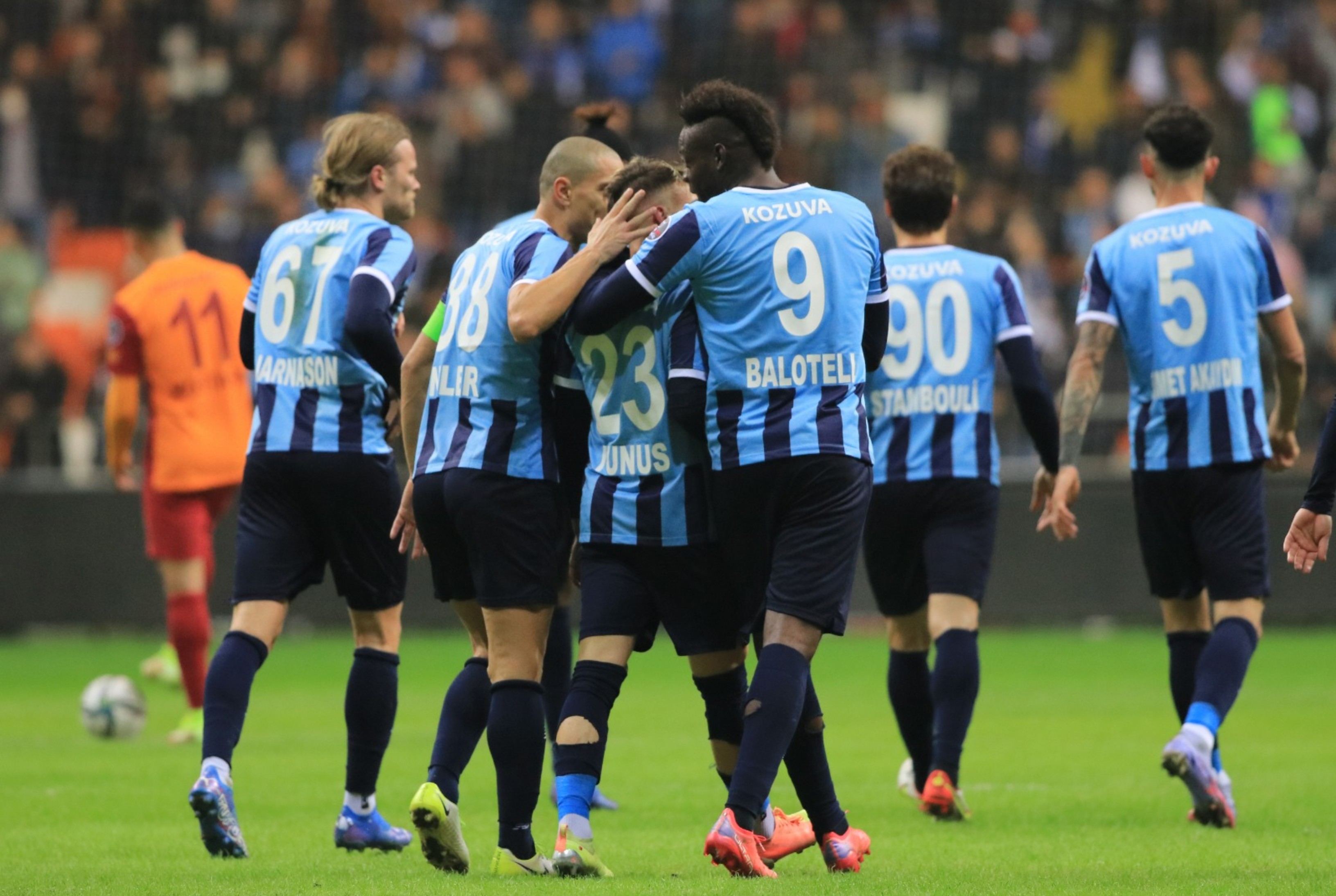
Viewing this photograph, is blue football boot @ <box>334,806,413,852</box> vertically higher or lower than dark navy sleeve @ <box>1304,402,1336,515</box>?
lower

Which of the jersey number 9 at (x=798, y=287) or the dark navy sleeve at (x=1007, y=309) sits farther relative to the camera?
the dark navy sleeve at (x=1007, y=309)

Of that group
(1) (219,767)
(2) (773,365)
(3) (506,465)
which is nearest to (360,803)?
(1) (219,767)

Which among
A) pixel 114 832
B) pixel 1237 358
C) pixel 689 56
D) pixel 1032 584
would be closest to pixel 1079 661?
pixel 1032 584

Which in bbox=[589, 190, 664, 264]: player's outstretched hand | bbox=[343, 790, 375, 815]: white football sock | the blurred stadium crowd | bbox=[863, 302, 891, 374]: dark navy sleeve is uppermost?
the blurred stadium crowd

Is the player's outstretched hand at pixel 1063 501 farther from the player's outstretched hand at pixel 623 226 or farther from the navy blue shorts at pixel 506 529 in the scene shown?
the player's outstretched hand at pixel 623 226

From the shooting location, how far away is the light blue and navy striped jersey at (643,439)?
5.40 m

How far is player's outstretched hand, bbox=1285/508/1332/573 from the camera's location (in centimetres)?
511

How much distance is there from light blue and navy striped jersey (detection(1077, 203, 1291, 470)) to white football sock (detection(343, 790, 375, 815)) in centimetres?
301

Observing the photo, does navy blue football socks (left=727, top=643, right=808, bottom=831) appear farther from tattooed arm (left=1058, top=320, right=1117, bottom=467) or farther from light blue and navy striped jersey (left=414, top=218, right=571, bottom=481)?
tattooed arm (left=1058, top=320, right=1117, bottom=467)

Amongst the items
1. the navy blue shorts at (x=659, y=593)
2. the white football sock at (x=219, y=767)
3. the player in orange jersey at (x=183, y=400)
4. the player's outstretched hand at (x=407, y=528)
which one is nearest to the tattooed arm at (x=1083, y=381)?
the navy blue shorts at (x=659, y=593)

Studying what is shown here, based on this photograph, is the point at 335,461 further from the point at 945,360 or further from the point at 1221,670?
the point at 1221,670

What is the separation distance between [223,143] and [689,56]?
16.1ft

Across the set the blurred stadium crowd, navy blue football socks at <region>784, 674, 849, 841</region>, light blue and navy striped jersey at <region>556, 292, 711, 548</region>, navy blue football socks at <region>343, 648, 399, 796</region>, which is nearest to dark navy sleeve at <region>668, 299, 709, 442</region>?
light blue and navy striped jersey at <region>556, 292, 711, 548</region>

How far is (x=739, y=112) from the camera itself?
5.41 meters
